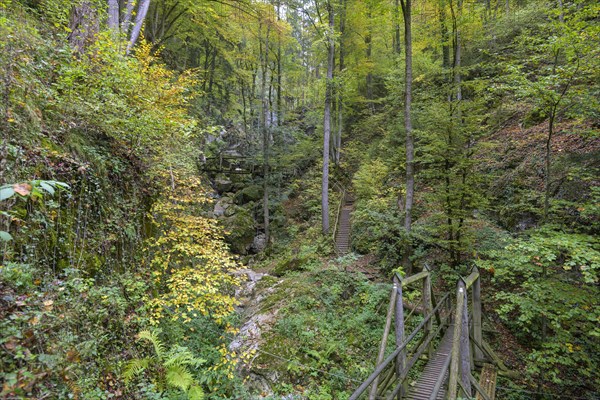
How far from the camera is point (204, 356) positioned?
5.81 m

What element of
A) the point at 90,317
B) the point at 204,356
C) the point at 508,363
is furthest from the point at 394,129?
the point at 90,317

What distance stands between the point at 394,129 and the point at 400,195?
465 centimetres

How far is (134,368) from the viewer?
409cm

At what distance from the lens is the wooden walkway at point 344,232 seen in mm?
13760

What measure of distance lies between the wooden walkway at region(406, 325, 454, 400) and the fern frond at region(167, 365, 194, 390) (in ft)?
11.5

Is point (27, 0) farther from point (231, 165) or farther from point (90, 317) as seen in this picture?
point (231, 165)

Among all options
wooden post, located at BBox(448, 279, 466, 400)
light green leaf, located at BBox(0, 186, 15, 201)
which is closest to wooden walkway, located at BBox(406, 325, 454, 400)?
wooden post, located at BBox(448, 279, 466, 400)

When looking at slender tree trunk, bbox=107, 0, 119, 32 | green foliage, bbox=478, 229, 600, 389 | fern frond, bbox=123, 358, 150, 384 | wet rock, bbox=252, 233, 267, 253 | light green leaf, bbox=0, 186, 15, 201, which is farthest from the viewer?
wet rock, bbox=252, 233, 267, 253

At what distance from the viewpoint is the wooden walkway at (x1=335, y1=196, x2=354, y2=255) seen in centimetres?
1376

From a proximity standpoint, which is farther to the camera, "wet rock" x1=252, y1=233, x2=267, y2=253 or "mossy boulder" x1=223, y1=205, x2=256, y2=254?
"wet rock" x1=252, y1=233, x2=267, y2=253

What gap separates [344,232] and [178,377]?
458 inches

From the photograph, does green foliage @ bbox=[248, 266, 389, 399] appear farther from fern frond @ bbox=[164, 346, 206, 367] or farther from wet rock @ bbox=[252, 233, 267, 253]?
wet rock @ bbox=[252, 233, 267, 253]

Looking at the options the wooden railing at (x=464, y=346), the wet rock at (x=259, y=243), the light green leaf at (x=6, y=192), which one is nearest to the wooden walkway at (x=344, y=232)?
the wet rock at (x=259, y=243)

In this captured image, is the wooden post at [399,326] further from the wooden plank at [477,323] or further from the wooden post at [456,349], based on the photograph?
the wooden plank at [477,323]
